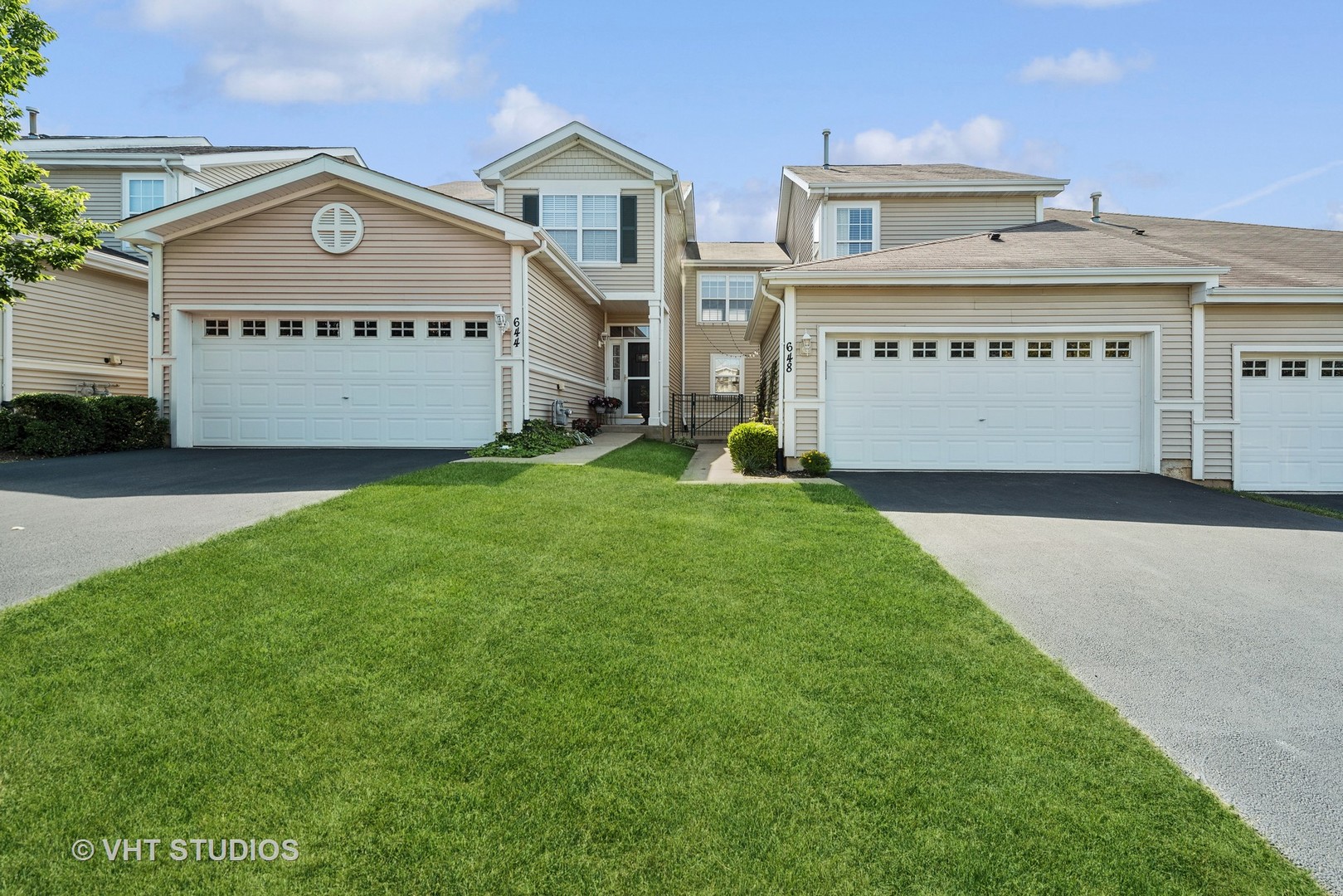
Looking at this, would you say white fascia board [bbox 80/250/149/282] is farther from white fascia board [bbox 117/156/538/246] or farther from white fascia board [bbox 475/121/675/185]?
white fascia board [bbox 475/121/675/185]

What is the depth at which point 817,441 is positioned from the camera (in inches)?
382

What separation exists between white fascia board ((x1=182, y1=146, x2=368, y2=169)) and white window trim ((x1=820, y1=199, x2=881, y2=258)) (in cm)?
1127

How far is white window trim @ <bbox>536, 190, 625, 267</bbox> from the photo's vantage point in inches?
602

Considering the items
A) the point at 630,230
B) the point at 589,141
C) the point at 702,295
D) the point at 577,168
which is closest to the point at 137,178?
the point at 577,168

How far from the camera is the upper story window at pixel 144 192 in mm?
15773

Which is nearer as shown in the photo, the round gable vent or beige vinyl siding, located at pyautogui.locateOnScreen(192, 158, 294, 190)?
the round gable vent

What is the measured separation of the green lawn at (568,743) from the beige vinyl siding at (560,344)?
779 cm

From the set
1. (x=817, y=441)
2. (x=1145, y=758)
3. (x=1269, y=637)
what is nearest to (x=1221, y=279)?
(x=817, y=441)

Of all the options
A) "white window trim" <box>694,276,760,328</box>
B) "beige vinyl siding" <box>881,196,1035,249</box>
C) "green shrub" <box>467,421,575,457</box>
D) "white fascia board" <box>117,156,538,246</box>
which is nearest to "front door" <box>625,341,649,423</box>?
"white window trim" <box>694,276,760,328</box>

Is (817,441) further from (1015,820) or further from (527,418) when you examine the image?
(1015,820)

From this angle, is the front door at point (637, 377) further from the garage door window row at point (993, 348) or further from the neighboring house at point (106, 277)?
the neighboring house at point (106, 277)

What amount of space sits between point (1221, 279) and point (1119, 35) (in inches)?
154

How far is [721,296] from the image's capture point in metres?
19.5

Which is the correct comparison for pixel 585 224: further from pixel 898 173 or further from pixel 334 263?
pixel 898 173
